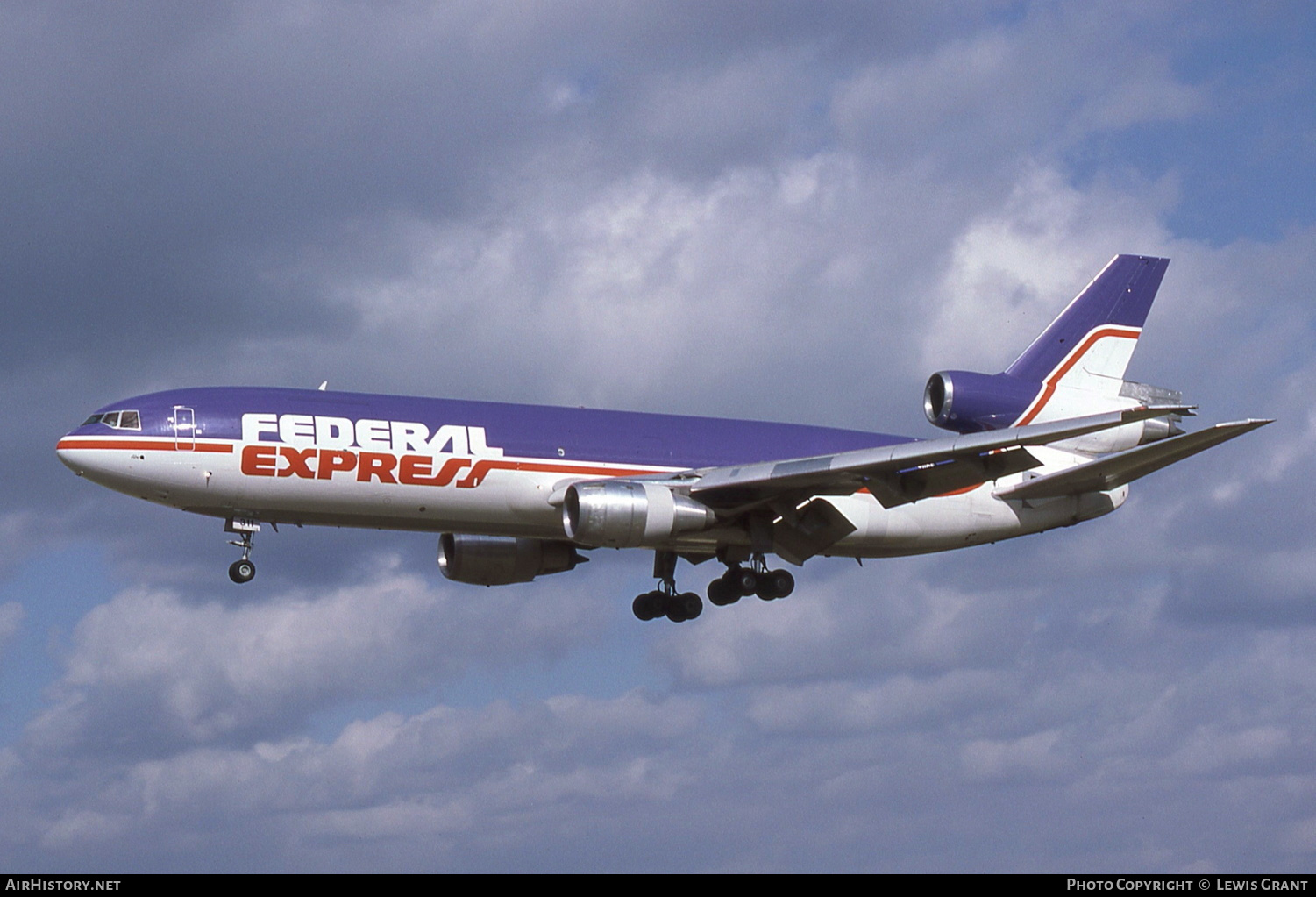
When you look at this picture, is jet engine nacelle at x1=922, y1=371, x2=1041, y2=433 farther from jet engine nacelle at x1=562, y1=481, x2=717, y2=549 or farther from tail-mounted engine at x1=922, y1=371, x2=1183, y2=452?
jet engine nacelle at x1=562, y1=481, x2=717, y2=549

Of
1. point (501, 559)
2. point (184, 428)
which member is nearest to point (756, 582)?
point (501, 559)


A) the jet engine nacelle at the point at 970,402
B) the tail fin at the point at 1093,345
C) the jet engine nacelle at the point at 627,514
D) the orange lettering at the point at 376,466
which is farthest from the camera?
the tail fin at the point at 1093,345

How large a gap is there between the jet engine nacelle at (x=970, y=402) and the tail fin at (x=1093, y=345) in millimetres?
1098

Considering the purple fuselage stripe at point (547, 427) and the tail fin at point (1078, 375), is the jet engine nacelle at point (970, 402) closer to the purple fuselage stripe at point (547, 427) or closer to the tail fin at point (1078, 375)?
the tail fin at point (1078, 375)

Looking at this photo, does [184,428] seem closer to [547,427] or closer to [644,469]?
[547,427]

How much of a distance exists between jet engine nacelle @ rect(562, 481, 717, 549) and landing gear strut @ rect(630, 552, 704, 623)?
7263 millimetres

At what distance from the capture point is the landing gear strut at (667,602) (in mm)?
54719

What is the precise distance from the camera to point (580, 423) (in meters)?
49.4

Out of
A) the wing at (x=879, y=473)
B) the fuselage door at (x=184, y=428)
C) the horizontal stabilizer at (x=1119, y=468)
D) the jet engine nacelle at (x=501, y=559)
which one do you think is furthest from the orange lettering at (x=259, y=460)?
the horizontal stabilizer at (x=1119, y=468)

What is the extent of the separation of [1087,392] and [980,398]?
481 centimetres

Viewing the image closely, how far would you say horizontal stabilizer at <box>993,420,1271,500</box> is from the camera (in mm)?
44141
